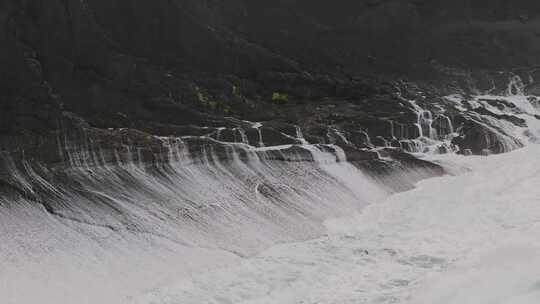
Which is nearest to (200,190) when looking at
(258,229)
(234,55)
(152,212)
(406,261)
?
(152,212)

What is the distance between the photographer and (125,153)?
20875 mm

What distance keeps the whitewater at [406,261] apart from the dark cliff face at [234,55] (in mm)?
7998

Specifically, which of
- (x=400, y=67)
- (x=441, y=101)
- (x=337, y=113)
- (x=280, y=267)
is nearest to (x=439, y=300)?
(x=280, y=267)

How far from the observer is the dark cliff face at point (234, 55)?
79.0 ft

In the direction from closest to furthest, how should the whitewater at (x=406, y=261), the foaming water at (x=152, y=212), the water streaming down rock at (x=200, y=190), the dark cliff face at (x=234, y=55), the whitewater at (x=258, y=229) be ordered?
the whitewater at (x=406, y=261), the whitewater at (x=258, y=229), the foaming water at (x=152, y=212), the water streaming down rock at (x=200, y=190), the dark cliff face at (x=234, y=55)

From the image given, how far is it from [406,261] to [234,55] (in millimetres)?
18930

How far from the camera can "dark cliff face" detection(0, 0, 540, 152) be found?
2408 cm

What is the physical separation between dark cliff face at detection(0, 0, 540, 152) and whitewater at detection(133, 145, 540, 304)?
8.00 metres

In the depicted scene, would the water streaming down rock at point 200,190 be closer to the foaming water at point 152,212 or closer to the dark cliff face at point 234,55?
the foaming water at point 152,212

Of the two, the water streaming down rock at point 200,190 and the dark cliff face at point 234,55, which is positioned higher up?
the dark cliff face at point 234,55

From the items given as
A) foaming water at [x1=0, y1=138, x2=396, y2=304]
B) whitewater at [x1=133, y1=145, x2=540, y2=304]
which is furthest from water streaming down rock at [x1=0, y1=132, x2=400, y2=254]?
whitewater at [x1=133, y1=145, x2=540, y2=304]

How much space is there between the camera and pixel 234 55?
1282 inches

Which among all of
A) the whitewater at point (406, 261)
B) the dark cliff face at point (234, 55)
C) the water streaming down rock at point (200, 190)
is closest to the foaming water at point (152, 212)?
the water streaming down rock at point (200, 190)

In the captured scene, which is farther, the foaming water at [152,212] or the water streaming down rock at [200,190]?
the water streaming down rock at [200,190]
